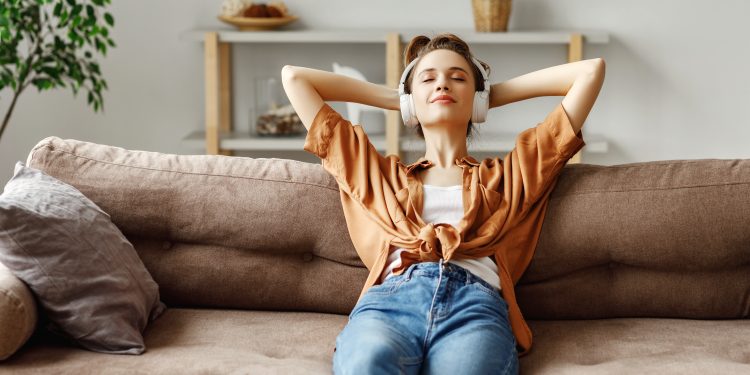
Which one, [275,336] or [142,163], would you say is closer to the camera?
[275,336]

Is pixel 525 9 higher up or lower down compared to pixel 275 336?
higher up

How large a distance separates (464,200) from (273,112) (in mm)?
1977

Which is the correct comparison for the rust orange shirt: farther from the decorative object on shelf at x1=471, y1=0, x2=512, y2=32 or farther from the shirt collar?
the decorative object on shelf at x1=471, y1=0, x2=512, y2=32

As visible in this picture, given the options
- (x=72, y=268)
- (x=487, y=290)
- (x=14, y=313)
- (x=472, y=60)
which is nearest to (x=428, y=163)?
(x=472, y=60)

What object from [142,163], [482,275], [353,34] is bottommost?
[482,275]

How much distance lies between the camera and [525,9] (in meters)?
3.91

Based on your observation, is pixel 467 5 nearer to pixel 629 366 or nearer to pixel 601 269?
pixel 601 269

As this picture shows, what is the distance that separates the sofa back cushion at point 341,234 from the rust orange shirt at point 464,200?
0.17 ft

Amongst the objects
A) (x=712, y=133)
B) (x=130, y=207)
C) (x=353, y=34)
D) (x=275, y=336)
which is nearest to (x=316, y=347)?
(x=275, y=336)

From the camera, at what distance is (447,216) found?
197cm

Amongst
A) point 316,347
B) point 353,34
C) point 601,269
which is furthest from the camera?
point 353,34

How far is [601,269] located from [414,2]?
2.17 m


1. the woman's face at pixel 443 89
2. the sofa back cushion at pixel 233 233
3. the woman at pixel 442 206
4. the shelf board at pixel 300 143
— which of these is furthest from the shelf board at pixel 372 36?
the sofa back cushion at pixel 233 233

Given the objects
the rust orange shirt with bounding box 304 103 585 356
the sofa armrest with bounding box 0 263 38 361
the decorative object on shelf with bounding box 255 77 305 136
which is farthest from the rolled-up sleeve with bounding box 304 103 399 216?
the decorative object on shelf with bounding box 255 77 305 136
